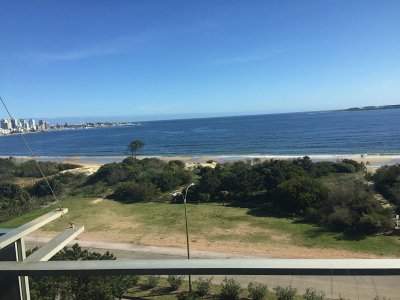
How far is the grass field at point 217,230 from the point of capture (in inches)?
794

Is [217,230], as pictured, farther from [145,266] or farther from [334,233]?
[145,266]

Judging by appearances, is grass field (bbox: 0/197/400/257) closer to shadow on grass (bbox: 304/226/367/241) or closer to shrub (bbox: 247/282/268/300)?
shadow on grass (bbox: 304/226/367/241)

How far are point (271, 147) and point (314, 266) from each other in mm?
84413

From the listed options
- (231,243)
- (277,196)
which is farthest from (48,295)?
(277,196)

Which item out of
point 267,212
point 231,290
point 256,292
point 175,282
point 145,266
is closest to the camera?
point 145,266

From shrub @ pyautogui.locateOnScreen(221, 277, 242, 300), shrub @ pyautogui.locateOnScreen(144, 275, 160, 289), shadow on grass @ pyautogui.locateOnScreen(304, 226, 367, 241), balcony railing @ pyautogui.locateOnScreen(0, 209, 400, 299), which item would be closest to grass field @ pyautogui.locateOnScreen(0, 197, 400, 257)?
shadow on grass @ pyautogui.locateOnScreen(304, 226, 367, 241)

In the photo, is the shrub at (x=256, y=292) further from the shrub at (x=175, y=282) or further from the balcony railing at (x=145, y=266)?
the balcony railing at (x=145, y=266)

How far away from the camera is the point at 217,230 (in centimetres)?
2380

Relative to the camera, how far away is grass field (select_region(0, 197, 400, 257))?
20156mm

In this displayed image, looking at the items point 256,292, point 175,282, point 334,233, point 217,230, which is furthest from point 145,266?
point 217,230

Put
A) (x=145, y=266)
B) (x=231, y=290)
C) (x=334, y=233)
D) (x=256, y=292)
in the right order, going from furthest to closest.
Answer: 1. (x=334, y=233)
2. (x=231, y=290)
3. (x=256, y=292)
4. (x=145, y=266)

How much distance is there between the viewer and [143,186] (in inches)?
1350

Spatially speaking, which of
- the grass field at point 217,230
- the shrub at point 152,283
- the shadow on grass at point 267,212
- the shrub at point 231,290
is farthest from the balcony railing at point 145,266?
the shadow on grass at point 267,212

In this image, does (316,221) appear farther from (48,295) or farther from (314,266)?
(314,266)
